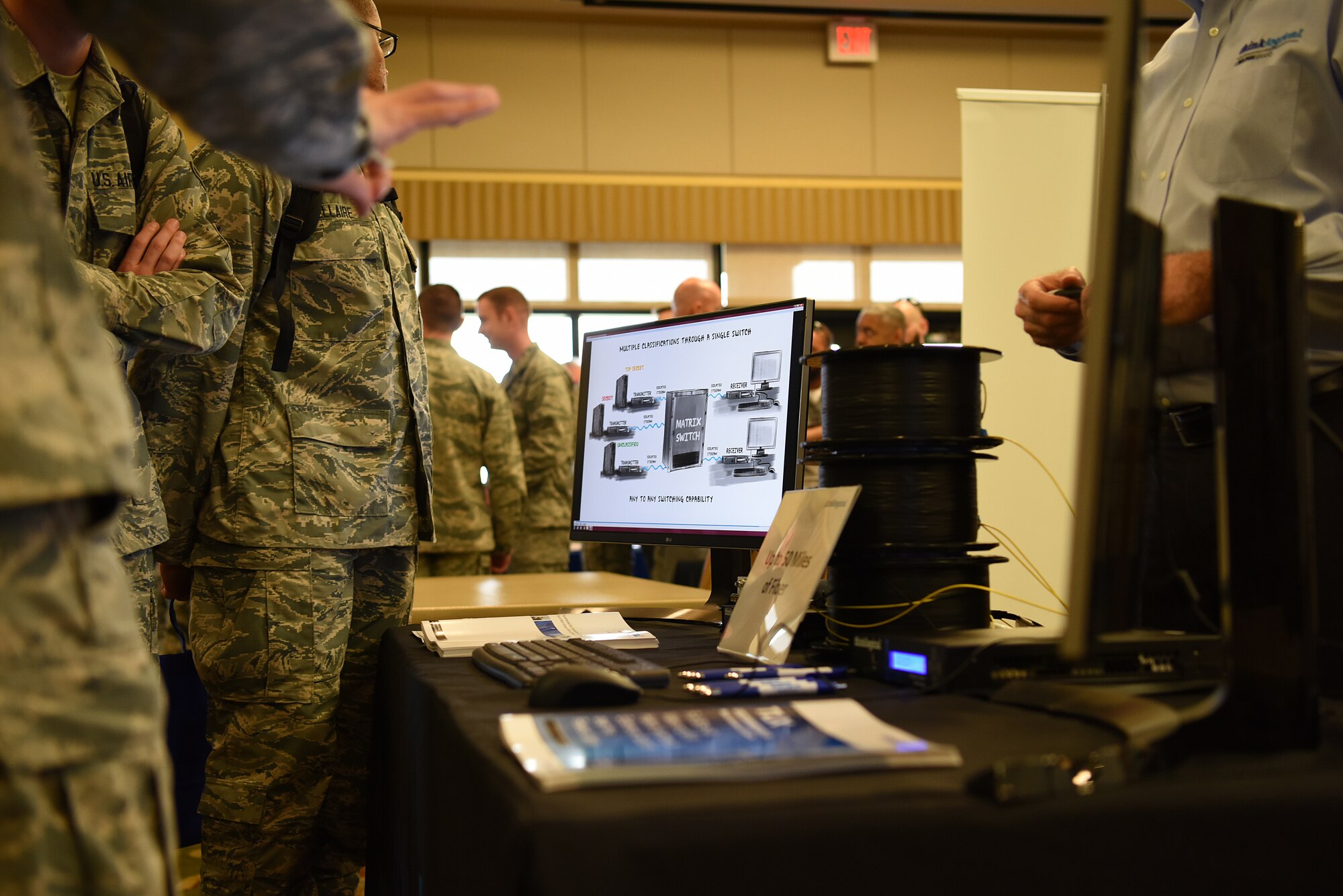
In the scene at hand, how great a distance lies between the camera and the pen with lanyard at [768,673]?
0.98 metres

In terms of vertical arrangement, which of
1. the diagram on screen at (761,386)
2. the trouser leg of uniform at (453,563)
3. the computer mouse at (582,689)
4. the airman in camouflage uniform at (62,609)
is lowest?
the trouser leg of uniform at (453,563)

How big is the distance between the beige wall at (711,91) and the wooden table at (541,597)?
5.14m

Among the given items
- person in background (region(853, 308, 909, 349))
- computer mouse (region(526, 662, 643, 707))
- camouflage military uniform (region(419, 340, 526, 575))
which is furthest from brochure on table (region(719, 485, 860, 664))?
person in background (region(853, 308, 909, 349))

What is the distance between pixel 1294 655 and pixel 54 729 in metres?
0.78

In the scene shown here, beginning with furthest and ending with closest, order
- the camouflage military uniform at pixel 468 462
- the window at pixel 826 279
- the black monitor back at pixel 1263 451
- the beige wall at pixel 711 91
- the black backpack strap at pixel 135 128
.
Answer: the window at pixel 826 279 < the beige wall at pixel 711 91 < the camouflage military uniform at pixel 468 462 < the black backpack strap at pixel 135 128 < the black monitor back at pixel 1263 451

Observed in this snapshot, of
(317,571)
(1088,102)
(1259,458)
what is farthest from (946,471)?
(1088,102)

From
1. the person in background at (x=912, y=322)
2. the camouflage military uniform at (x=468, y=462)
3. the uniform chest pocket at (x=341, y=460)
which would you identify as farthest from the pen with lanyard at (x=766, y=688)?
the person in background at (x=912, y=322)

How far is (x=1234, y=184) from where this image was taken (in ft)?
4.13

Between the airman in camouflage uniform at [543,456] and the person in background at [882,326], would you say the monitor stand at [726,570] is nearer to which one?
Result: the airman in camouflage uniform at [543,456]

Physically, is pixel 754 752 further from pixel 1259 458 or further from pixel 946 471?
pixel 946 471

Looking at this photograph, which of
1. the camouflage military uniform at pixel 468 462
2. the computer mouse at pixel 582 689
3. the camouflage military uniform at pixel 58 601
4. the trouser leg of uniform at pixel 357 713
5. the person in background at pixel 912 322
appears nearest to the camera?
the camouflage military uniform at pixel 58 601

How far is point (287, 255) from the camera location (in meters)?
1.69

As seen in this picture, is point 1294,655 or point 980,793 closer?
point 980,793

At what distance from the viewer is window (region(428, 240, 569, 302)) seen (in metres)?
7.02
